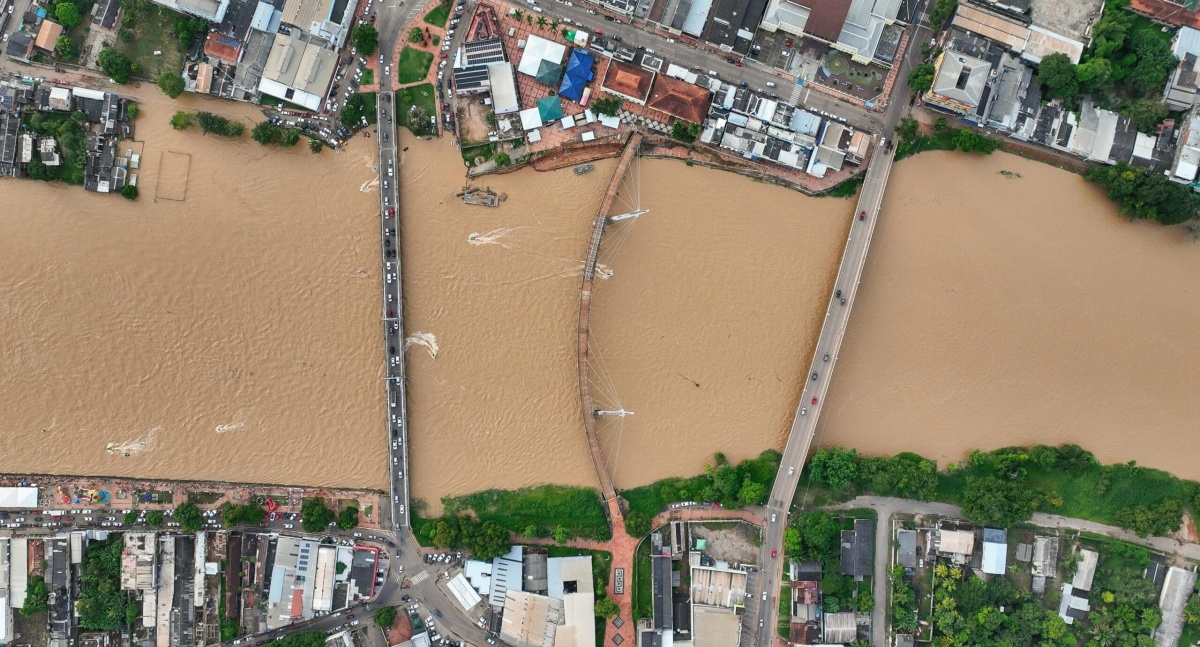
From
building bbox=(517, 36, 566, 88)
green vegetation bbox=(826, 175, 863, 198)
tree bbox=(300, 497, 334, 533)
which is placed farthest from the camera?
green vegetation bbox=(826, 175, 863, 198)

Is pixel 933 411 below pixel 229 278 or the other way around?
the other way around

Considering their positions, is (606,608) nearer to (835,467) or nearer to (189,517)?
(835,467)

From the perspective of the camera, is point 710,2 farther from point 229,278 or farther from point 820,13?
point 229,278

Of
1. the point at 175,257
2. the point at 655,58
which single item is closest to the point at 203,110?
the point at 175,257

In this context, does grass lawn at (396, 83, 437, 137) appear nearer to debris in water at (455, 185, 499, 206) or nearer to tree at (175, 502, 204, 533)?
debris in water at (455, 185, 499, 206)

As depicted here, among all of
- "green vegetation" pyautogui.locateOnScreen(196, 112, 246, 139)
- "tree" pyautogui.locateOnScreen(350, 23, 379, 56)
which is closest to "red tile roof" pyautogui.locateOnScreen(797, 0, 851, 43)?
"tree" pyautogui.locateOnScreen(350, 23, 379, 56)

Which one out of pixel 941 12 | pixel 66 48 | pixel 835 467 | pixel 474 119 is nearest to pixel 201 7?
pixel 66 48
